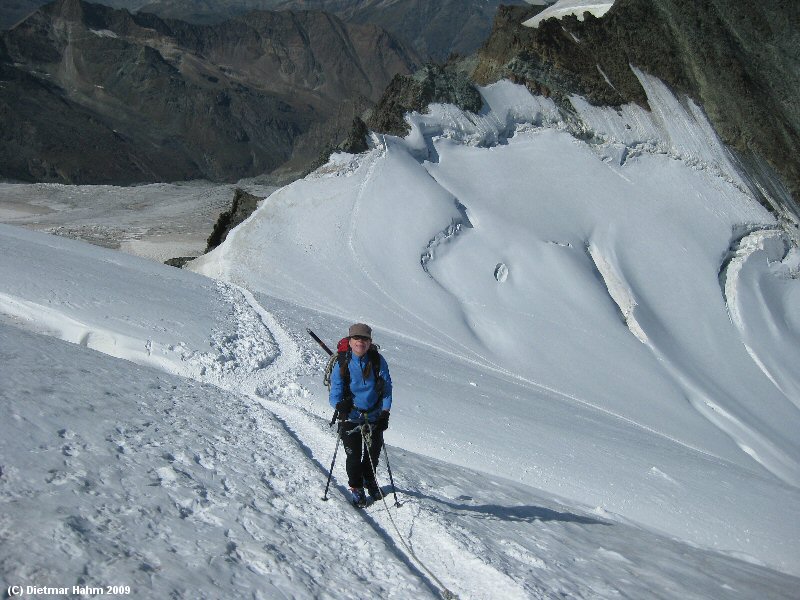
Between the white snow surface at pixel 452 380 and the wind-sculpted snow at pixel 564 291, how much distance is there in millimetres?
75

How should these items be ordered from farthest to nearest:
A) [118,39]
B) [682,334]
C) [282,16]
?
[282,16], [118,39], [682,334]

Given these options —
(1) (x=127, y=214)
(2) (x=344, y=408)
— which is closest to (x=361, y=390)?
(2) (x=344, y=408)

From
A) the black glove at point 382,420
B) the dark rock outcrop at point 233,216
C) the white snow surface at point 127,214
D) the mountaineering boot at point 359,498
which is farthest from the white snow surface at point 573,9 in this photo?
the mountaineering boot at point 359,498

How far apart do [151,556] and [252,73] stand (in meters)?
190

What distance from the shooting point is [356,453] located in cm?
572

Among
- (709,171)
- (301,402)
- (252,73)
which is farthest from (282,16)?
(301,402)

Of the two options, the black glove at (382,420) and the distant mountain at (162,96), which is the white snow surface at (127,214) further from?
the distant mountain at (162,96)

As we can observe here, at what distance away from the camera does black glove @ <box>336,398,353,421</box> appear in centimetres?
560

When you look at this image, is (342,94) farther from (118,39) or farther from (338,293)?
(338,293)

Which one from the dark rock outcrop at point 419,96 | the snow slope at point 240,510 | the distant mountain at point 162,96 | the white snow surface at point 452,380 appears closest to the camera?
the snow slope at point 240,510

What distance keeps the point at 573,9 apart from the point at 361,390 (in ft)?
107

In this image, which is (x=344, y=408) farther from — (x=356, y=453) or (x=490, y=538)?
(x=490, y=538)

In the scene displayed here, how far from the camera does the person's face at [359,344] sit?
5.43 metres

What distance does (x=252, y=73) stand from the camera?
180m
